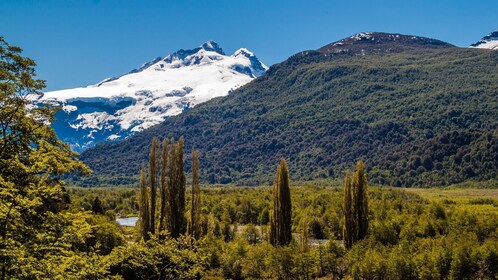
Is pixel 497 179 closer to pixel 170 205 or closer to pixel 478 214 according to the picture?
pixel 478 214

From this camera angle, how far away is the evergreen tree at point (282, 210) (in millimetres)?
61106

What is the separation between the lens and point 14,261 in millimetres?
20797

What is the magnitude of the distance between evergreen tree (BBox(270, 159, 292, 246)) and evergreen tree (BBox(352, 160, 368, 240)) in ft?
24.7

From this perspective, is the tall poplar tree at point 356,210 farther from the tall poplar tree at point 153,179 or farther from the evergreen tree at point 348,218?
the tall poplar tree at point 153,179

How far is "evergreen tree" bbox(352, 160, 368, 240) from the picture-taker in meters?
59.4

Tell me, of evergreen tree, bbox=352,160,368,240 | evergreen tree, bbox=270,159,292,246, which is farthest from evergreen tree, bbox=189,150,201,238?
evergreen tree, bbox=352,160,368,240

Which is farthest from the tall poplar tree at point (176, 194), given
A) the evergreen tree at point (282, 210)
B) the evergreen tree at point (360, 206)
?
the evergreen tree at point (360, 206)

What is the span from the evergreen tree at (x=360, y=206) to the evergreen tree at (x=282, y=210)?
24.7 ft

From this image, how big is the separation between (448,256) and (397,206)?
49902mm

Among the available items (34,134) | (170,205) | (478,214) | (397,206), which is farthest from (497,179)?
(34,134)

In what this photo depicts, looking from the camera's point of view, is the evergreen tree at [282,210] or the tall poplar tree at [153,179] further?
the evergreen tree at [282,210]

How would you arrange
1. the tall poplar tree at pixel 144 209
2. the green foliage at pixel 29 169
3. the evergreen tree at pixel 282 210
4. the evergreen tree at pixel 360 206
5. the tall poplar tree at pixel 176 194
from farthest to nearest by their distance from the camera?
the evergreen tree at pixel 282 210 → the evergreen tree at pixel 360 206 → the tall poplar tree at pixel 144 209 → the tall poplar tree at pixel 176 194 → the green foliage at pixel 29 169

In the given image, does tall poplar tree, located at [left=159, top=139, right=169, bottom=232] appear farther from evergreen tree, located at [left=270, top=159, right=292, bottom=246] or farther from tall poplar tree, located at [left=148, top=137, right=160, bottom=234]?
evergreen tree, located at [left=270, top=159, right=292, bottom=246]

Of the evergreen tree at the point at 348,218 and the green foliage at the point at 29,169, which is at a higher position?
the green foliage at the point at 29,169
